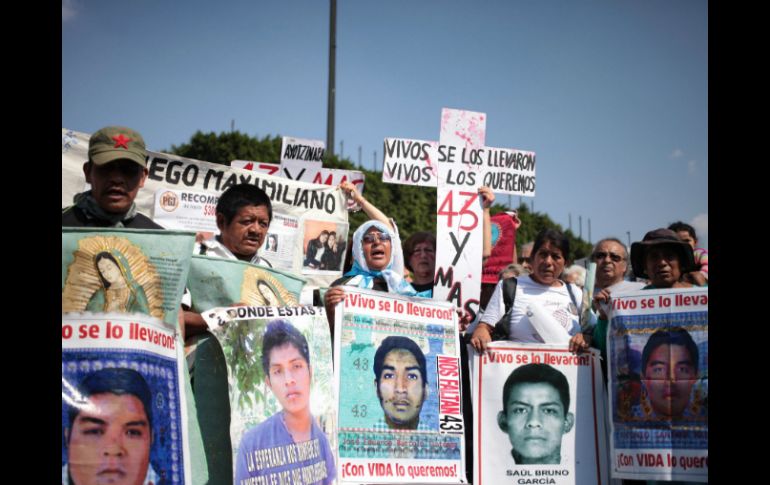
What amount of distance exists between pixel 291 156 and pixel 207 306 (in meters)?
5.45

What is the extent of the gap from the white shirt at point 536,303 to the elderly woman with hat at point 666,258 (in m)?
0.55

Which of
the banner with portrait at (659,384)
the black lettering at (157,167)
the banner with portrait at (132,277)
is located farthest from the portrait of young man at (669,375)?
the black lettering at (157,167)

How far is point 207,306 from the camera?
156 inches

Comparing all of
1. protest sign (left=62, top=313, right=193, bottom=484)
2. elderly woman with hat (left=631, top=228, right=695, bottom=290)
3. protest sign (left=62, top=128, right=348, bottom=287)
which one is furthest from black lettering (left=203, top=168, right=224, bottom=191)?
protest sign (left=62, top=313, right=193, bottom=484)

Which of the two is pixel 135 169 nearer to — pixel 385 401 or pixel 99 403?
pixel 99 403

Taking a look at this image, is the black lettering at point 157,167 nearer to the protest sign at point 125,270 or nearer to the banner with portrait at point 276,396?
the banner with portrait at point 276,396

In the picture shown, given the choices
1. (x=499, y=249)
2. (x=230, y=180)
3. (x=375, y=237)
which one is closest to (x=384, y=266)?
(x=375, y=237)

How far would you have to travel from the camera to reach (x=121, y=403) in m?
3.21

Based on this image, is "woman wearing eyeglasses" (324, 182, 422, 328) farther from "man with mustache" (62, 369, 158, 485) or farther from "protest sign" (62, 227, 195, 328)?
"man with mustache" (62, 369, 158, 485)

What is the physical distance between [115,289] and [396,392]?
209cm

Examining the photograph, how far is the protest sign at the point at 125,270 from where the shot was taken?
3.22 m

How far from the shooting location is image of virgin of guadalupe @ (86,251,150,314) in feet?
10.7
